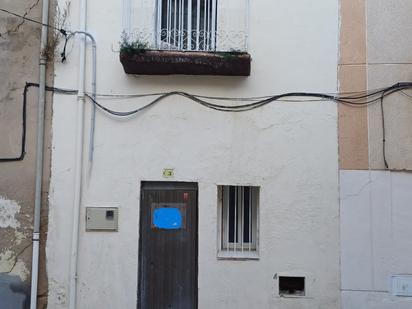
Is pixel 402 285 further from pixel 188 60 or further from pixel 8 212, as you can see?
pixel 8 212

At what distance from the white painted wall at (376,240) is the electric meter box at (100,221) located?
2.73 meters

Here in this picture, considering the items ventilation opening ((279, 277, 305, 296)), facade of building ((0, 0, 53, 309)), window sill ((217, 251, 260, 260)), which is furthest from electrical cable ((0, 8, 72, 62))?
ventilation opening ((279, 277, 305, 296))

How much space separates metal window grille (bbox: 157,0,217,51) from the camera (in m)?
5.80

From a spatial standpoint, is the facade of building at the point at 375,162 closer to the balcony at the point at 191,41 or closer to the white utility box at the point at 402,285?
the white utility box at the point at 402,285

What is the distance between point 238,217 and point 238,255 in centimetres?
49

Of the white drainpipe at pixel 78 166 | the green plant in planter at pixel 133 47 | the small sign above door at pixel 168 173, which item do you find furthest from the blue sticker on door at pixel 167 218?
the green plant in planter at pixel 133 47

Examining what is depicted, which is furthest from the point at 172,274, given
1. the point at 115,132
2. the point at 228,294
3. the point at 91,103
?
the point at 91,103

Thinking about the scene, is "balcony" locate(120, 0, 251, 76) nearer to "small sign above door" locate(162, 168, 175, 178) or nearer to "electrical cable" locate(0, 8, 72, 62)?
"electrical cable" locate(0, 8, 72, 62)

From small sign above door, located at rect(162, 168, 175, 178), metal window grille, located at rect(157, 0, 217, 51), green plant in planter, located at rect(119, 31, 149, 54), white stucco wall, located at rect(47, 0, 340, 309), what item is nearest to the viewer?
green plant in planter, located at rect(119, 31, 149, 54)

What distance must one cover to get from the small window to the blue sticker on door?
0.54m

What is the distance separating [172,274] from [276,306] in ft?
4.24

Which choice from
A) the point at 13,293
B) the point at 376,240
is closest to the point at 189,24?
the point at 376,240

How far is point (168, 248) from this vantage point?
568 centimetres

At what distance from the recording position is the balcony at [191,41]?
5.50 metres
